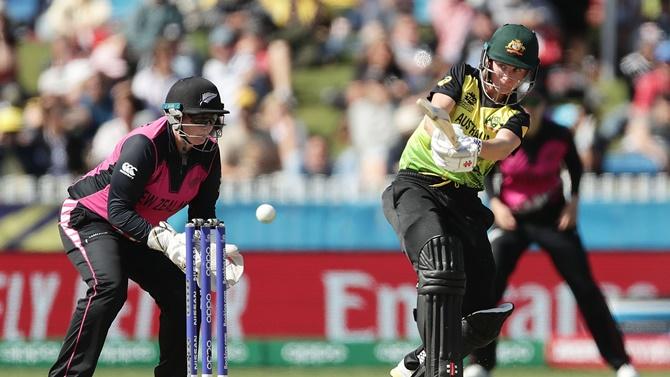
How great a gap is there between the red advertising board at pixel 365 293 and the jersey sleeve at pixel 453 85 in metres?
3.87

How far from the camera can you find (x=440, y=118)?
596 cm

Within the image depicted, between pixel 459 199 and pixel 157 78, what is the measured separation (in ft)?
22.8

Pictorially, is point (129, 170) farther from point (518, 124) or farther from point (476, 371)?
point (476, 371)

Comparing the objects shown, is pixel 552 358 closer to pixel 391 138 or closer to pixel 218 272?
pixel 391 138

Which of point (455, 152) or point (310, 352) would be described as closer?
point (455, 152)

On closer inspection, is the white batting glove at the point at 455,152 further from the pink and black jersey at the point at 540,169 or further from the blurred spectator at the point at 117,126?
the blurred spectator at the point at 117,126

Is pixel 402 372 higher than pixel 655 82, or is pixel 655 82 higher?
pixel 655 82

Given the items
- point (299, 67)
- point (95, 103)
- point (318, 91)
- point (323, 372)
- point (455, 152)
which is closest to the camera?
point (455, 152)

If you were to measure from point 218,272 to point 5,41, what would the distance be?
8739 mm

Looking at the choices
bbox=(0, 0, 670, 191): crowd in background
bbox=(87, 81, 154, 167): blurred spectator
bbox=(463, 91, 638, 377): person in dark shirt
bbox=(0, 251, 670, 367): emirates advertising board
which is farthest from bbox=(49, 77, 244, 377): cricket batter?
bbox=(87, 81, 154, 167): blurred spectator

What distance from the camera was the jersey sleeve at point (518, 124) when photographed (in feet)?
21.6

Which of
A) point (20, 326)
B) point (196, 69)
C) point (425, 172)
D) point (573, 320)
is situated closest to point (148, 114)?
point (196, 69)

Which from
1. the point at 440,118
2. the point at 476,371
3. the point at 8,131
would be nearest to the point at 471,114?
the point at 440,118

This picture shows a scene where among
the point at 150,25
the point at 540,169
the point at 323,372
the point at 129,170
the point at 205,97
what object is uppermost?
the point at 150,25
